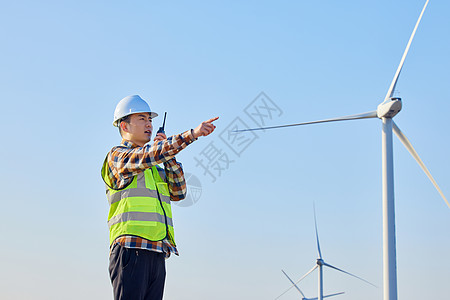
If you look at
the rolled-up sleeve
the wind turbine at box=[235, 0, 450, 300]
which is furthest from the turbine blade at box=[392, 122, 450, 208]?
the rolled-up sleeve

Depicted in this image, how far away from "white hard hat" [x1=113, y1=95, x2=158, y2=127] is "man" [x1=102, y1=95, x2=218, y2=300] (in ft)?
0.04

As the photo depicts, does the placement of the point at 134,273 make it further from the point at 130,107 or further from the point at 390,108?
the point at 390,108

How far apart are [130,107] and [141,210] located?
1.40 m

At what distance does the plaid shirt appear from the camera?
23.0 ft

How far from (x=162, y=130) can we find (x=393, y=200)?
1701cm

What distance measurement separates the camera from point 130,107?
7.88 m

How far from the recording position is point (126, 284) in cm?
715

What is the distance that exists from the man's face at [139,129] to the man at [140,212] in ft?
0.04

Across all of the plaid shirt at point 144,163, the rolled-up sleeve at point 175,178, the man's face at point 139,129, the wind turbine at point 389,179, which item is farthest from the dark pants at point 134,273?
the wind turbine at point 389,179

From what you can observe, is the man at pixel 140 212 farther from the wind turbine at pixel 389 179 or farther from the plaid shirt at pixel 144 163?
the wind turbine at pixel 389 179

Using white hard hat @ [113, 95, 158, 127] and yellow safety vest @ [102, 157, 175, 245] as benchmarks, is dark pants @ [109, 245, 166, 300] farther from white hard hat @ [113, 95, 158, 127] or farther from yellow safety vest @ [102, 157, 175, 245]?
white hard hat @ [113, 95, 158, 127]

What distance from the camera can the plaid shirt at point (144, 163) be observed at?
23.0 feet

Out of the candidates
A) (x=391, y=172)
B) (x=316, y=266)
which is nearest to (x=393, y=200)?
(x=391, y=172)

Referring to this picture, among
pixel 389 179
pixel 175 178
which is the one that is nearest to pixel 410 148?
pixel 389 179
